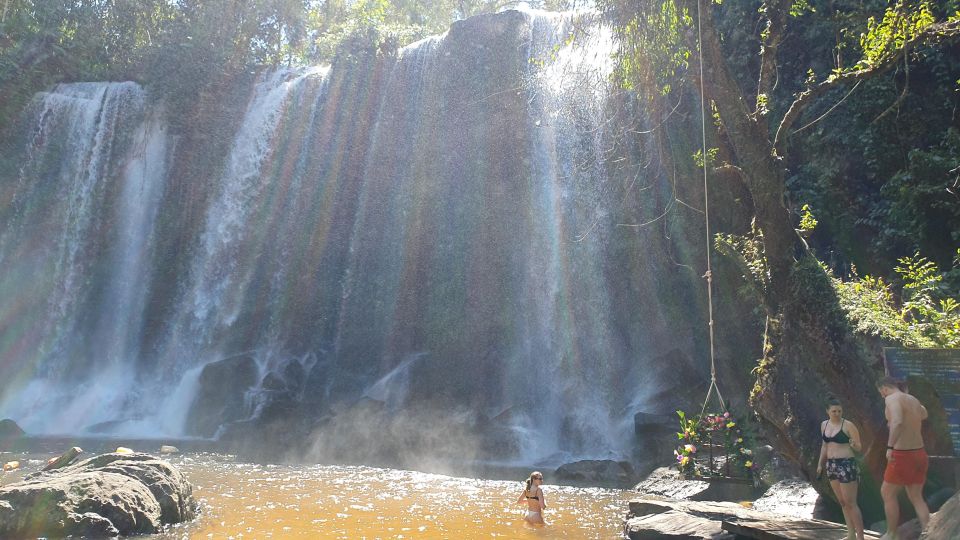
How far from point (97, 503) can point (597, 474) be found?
7330 mm

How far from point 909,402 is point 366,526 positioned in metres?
5.37

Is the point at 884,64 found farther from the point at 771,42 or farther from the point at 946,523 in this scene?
the point at 946,523

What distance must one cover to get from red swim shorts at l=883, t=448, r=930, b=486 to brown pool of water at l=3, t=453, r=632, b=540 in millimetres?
3076

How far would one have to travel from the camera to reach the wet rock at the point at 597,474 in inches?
490

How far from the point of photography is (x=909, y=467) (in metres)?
6.17

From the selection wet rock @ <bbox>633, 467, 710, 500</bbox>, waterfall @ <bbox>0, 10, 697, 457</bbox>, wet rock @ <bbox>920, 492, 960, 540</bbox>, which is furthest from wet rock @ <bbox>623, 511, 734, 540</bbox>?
waterfall @ <bbox>0, 10, 697, 457</bbox>

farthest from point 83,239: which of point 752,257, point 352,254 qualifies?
point 752,257

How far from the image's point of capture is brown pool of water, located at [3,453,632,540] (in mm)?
8328

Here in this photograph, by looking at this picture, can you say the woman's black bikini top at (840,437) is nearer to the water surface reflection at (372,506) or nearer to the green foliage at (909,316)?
the green foliage at (909,316)

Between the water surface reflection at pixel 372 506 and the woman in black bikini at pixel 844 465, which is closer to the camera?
the woman in black bikini at pixel 844 465

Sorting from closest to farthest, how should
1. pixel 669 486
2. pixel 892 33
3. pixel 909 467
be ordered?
pixel 909 467 < pixel 892 33 < pixel 669 486

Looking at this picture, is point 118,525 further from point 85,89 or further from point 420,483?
point 85,89

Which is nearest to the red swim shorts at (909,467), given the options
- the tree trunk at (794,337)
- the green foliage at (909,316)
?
the tree trunk at (794,337)

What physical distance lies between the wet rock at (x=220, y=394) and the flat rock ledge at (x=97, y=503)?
953cm
